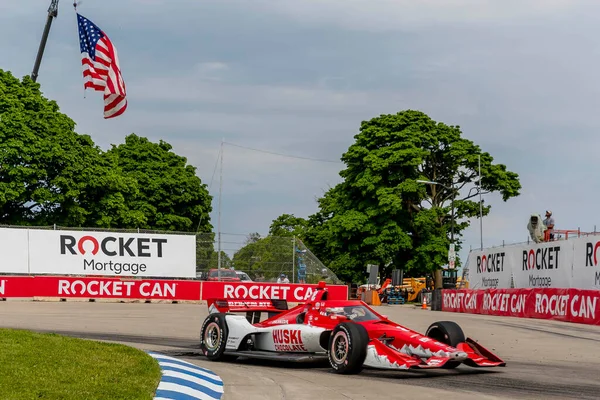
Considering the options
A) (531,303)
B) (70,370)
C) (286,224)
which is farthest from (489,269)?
(286,224)

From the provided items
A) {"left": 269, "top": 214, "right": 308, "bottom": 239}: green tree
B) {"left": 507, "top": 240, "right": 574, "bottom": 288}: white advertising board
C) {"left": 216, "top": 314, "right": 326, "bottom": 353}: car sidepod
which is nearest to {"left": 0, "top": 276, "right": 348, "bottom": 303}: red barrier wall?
{"left": 507, "top": 240, "right": 574, "bottom": 288}: white advertising board

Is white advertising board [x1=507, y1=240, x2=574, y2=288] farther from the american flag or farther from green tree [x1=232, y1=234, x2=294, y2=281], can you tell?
the american flag

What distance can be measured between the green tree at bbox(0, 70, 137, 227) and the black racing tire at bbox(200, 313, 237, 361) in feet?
109

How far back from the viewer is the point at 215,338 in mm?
16844

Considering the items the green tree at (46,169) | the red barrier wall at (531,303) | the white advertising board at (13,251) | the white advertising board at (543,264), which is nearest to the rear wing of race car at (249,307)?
the red barrier wall at (531,303)

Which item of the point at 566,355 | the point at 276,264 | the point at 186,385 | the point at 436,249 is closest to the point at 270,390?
the point at 186,385

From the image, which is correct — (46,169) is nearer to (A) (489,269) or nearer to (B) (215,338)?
(A) (489,269)

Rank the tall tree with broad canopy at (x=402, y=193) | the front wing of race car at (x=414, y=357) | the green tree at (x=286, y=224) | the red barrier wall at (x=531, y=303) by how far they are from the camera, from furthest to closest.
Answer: the green tree at (x=286, y=224) < the tall tree with broad canopy at (x=402, y=193) < the red barrier wall at (x=531, y=303) < the front wing of race car at (x=414, y=357)

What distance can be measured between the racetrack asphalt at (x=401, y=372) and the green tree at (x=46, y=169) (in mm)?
20387

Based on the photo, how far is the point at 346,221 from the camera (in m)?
59.6

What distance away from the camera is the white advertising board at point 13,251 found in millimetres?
39375

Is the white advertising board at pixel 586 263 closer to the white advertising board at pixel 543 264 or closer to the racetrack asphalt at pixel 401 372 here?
the white advertising board at pixel 543 264

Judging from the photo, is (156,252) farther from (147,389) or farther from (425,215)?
(147,389)

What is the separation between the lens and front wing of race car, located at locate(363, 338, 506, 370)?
13359mm
